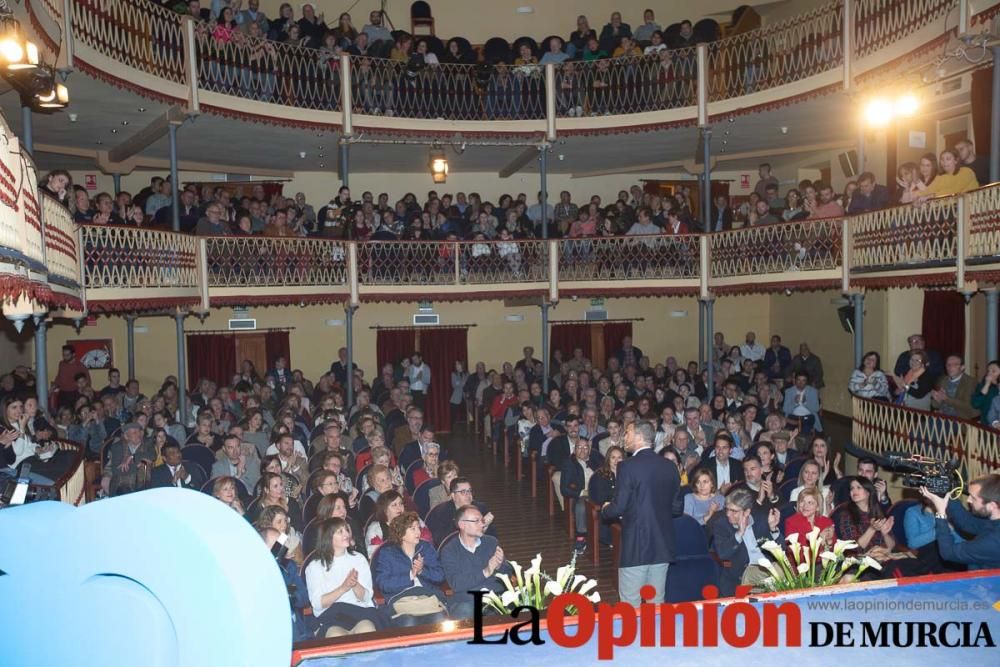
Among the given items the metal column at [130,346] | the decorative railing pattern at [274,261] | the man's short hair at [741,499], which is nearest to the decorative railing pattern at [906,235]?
the man's short hair at [741,499]

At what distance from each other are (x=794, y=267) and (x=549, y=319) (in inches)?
288

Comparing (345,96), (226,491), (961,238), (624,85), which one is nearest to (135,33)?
(345,96)

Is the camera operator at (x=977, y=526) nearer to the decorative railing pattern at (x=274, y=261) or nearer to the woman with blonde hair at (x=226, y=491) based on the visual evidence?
the woman with blonde hair at (x=226, y=491)

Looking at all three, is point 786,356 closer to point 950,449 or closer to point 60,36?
point 950,449

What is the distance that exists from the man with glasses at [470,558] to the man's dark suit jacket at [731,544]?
1.87 metres

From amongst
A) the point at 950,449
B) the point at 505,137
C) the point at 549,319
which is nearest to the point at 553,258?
the point at 505,137

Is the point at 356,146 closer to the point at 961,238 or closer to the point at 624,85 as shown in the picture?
the point at 624,85

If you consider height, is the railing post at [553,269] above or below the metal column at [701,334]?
above

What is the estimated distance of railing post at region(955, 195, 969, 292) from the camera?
11.5m

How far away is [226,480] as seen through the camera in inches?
304

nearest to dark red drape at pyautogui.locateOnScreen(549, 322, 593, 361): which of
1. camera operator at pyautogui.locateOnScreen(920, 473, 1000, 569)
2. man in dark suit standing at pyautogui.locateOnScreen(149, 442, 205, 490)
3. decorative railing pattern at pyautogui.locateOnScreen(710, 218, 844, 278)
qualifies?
decorative railing pattern at pyautogui.locateOnScreen(710, 218, 844, 278)

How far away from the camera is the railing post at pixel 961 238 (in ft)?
37.8

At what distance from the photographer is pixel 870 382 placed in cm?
1334

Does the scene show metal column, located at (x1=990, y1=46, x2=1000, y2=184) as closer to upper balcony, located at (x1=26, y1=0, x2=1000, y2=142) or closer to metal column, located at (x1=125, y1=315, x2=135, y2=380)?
upper balcony, located at (x1=26, y1=0, x2=1000, y2=142)
